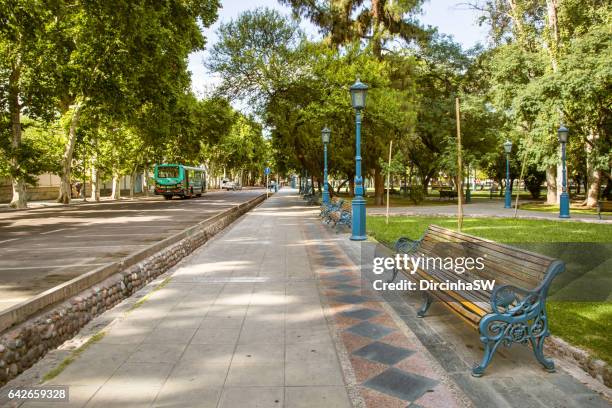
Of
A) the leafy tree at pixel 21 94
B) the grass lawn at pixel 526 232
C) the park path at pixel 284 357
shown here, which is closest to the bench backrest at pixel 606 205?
the grass lawn at pixel 526 232

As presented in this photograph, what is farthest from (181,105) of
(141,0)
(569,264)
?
(569,264)

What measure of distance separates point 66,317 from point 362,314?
349cm

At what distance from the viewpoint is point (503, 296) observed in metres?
4.38

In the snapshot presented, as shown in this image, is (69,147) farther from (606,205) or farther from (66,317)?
(606,205)

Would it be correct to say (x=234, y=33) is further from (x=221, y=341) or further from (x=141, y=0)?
(x=221, y=341)

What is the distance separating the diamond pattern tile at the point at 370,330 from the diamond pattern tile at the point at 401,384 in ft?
2.89

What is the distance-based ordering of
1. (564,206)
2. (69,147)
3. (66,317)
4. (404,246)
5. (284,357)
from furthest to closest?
(69,147)
(564,206)
(404,246)
(66,317)
(284,357)

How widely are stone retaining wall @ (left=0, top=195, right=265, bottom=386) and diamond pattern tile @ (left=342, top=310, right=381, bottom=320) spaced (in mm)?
3266

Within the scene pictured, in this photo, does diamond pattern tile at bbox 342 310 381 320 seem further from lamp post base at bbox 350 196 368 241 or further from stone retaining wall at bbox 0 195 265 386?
lamp post base at bbox 350 196 368 241

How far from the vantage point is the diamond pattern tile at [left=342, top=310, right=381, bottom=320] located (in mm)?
5457

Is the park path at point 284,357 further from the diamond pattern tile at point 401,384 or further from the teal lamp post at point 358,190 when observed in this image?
the teal lamp post at point 358,190

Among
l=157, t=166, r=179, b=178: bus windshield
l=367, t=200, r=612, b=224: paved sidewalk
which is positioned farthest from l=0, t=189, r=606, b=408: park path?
l=157, t=166, r=179, b=178: bus windshield

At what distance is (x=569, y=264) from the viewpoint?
8.59 metres

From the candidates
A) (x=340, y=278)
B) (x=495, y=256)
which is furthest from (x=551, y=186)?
(x=495, y=256)
